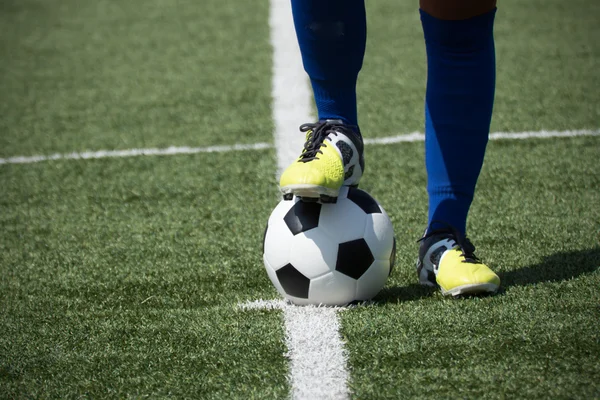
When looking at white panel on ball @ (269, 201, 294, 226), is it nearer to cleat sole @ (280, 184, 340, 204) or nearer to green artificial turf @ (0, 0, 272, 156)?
cleat sole @ (280, 184, 340, 204)

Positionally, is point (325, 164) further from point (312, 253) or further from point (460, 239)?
point (460, 239)

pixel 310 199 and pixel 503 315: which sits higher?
pixel 310 199

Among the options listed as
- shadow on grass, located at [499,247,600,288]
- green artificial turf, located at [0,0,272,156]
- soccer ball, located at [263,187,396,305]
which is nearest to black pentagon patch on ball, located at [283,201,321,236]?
soccer ball, located at [263,187,396,305]

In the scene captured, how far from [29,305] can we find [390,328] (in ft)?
3.69

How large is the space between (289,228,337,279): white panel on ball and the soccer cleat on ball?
0.33 m

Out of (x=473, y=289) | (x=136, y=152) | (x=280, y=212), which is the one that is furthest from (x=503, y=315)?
(x=136, y=152)

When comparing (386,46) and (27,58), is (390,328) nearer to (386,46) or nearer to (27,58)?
(386,46)

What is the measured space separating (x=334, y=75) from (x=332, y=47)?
88 mm

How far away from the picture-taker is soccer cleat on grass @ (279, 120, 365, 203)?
2.02 metres

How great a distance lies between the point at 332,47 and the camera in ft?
7.43

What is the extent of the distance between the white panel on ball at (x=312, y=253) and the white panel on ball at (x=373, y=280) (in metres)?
0.10

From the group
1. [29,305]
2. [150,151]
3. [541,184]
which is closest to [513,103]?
[541,184]

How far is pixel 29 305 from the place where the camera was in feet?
7.75

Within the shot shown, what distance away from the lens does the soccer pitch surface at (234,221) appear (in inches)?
73.3
